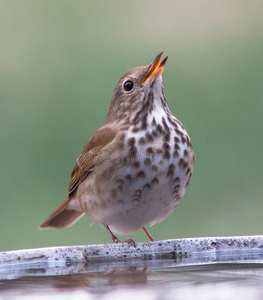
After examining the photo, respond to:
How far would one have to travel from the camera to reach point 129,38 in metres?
8.43

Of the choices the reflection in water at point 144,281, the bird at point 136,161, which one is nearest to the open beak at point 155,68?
the bird at point 136,161

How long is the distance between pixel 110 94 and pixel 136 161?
3.53 metres

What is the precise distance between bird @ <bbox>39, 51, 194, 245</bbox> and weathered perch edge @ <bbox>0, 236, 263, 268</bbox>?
29.6 inches

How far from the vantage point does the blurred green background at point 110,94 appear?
6.91 metres

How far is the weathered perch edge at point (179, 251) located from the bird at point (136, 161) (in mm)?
752

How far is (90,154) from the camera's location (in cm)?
466

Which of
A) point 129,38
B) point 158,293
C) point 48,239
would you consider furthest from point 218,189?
point 158,293

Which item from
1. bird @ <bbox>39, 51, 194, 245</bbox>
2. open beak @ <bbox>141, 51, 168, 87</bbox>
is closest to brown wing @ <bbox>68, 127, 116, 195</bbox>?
bird @ <bbox>39, 51, 194, 245</bbox>

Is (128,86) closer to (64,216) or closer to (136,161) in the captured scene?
(136,161)

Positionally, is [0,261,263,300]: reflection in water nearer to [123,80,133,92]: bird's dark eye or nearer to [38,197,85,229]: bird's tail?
[123,80,133,92]: bird's dark eye

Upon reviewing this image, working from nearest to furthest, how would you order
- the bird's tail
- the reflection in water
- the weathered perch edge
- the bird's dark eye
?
the reflection in water, the weathered perch edge, the bird's dark eye, the bird's tail

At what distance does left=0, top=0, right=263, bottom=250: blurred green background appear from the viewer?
272 inches

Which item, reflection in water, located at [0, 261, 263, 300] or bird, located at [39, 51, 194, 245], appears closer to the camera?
reflection in water, located at [0, 261, 263, 300]

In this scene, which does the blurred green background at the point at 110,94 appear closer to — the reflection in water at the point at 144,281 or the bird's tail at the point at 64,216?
the bird's tail at the point at 64,216
